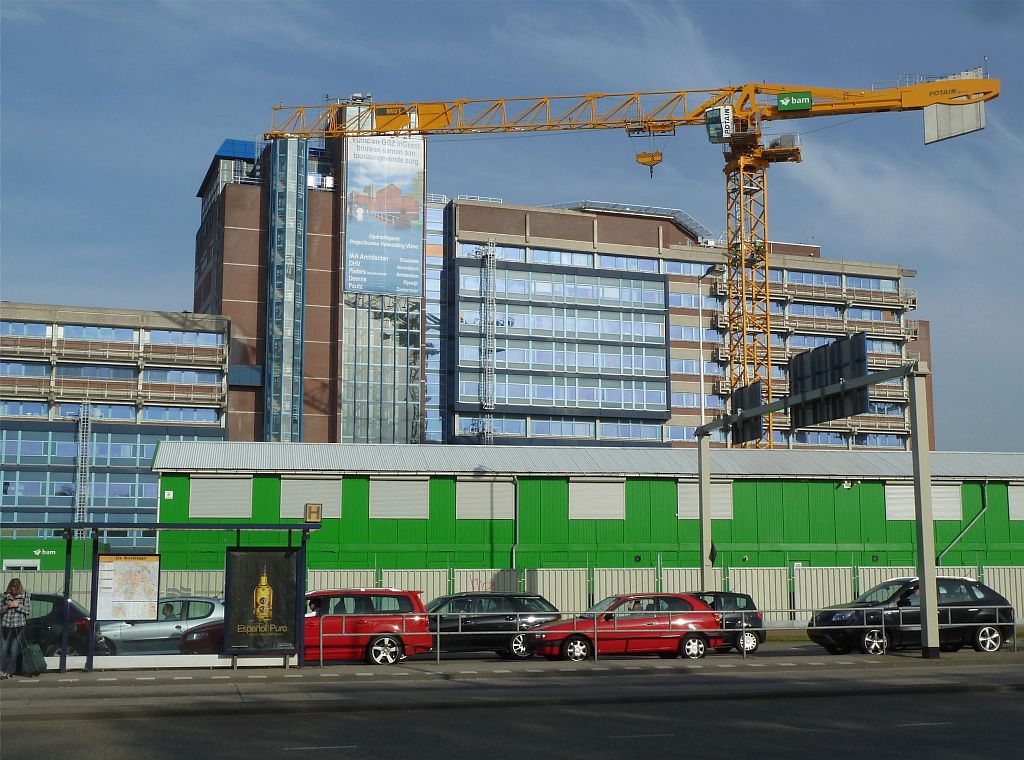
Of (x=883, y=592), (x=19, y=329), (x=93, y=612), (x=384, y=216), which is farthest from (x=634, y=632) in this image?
(x=384, y=216)

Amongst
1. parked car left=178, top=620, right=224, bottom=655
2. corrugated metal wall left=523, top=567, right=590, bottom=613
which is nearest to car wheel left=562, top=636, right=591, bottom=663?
parked car left=178, top=620, right=224, bottom=655

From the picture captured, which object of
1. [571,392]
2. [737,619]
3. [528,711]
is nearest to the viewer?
[528,711]

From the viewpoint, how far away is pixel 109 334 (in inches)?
3866

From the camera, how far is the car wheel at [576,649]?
2548cm

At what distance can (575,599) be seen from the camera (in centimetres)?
3597

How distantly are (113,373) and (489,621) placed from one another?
78.7 metres

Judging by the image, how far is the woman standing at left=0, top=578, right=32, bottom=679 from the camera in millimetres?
21047

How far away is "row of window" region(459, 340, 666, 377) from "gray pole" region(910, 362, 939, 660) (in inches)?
3450

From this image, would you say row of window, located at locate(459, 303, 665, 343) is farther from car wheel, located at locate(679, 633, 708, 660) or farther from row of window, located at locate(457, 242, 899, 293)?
car wheel, located at locate(679, 633, 708, 660)

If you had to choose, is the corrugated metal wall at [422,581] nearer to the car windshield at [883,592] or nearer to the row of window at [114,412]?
the car windshield at [883,592]

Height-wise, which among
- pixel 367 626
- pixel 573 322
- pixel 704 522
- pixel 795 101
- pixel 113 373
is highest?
pixel 795 101

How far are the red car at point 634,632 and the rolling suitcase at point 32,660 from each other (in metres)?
10.1

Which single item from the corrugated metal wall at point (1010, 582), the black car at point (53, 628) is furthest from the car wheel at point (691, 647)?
the corrugated metal wall at point (1010, 582)

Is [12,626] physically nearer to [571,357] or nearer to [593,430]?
[593,430]
